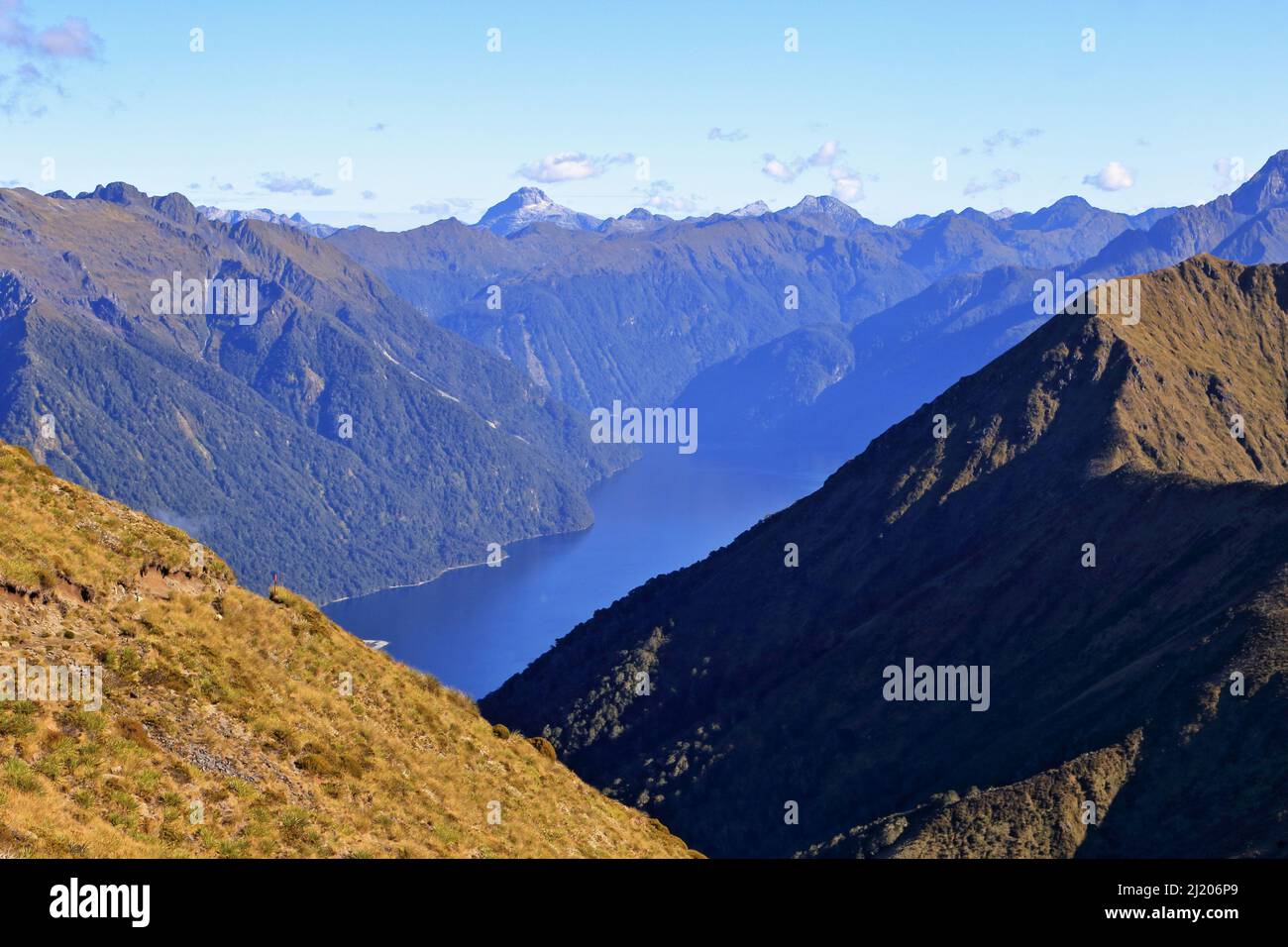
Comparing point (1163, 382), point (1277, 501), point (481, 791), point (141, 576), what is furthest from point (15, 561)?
point (1163, 382)

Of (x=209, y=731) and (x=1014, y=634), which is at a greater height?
(x=1014, y=634)

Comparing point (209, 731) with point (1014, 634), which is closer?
point (209, 731)

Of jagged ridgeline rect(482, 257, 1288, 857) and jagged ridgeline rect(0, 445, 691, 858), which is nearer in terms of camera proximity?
jagged ridgeline rect(0, 445, 691, 858)

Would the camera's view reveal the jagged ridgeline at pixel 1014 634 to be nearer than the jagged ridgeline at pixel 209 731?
No

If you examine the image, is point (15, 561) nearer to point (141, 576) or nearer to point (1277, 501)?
point (141, 576)
